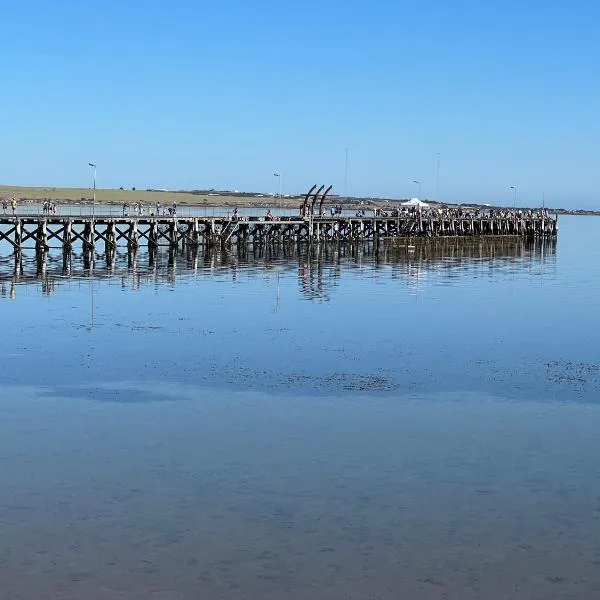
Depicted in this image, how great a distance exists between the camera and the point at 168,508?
1373cm

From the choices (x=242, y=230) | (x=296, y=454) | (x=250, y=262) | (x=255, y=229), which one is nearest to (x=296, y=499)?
(x=296, y=454)

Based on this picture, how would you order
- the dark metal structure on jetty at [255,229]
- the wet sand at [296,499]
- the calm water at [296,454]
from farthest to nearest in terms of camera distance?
the dark metal structure on jetty at [255,229]
the calm water at [296,454]
the wet sand at [296,499]

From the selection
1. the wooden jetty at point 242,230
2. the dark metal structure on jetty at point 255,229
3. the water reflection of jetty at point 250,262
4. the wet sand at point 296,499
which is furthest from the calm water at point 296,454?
the dark metal structure on jetty at point 255,229

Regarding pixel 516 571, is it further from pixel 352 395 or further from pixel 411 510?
pixel 352 395

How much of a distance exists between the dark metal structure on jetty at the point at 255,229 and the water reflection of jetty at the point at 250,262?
3.57ft

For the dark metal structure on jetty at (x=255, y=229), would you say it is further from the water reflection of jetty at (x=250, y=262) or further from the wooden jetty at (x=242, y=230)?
the water reflection of jetty at (x=250, y=262)

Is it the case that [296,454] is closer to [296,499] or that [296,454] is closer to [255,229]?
[296,499]

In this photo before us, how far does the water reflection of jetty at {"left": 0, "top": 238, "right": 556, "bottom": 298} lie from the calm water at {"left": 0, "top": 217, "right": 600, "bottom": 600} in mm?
12432

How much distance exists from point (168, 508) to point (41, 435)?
4.43 meters

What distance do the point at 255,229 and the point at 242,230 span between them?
212 centimetres

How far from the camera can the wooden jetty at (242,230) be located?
61.9 metres

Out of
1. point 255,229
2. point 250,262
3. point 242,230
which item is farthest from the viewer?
point 255,229

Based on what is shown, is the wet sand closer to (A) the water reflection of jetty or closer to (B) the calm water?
(B) the calm water

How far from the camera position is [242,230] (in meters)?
75.2
